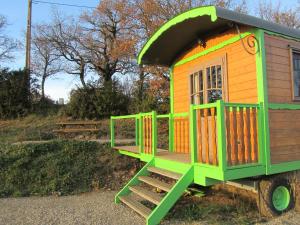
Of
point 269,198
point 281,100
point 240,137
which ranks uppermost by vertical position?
point 281,100

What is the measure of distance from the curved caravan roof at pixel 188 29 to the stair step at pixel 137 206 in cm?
364

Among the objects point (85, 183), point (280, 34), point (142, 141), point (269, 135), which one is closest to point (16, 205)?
point (85, 183)

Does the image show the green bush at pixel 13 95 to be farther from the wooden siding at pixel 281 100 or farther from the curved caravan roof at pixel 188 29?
the wooden siding at pixel 281 100

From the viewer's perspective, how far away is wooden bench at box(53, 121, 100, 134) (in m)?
15.5

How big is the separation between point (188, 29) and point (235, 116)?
125 inches

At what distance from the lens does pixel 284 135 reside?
22.1 ft

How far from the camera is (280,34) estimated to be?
6898mm

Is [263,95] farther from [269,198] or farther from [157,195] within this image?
[157,195]

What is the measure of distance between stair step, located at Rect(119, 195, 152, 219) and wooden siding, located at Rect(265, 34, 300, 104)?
312cm

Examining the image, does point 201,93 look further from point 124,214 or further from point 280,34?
point 124,214

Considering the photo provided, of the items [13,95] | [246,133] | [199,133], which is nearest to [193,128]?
[199,133]

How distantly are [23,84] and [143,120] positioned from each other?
14.0m

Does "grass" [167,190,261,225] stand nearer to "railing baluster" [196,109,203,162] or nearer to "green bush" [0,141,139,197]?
"railing baluster" [196,109,203,162]

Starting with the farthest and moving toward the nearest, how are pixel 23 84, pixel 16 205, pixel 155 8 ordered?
pixel 155 8
pixel 23 84
pixel 16 205
